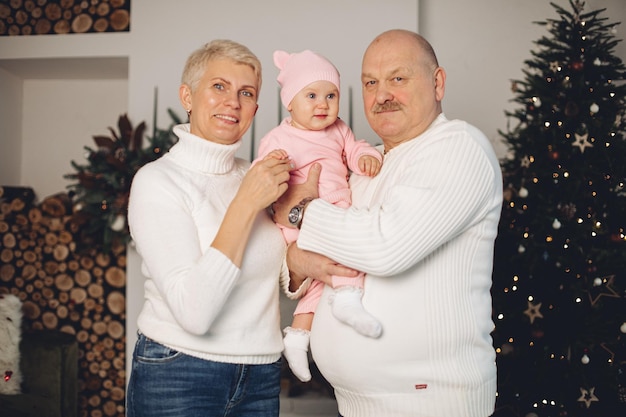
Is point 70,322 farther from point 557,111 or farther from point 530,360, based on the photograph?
point 557,111

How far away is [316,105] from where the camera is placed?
190cm

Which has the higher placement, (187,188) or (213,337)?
(187,188)

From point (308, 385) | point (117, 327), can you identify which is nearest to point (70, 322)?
point (117, 327)

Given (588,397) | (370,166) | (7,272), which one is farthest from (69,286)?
(588,397)

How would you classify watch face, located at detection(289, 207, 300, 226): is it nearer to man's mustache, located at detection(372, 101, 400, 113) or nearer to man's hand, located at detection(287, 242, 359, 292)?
man's hand, located at detection(287, 242, 359, 292)

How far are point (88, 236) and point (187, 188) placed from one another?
2266 mm

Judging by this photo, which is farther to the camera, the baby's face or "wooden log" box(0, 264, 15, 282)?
"wooden log" box(0, 264, 15, 282)

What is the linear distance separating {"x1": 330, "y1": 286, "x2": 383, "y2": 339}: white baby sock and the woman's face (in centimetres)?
57

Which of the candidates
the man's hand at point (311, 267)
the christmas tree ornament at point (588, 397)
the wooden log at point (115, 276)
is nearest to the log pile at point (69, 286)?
the wooden log at point (115, 276)

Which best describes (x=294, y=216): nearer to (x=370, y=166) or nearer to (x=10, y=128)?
(x=370, y=166)

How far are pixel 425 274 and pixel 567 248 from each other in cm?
177

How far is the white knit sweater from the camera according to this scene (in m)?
1.50

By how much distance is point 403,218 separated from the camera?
1490 mm

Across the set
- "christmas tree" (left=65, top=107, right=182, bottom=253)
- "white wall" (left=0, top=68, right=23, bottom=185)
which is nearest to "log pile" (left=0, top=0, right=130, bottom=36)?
"white wall" (left=0, top=68, right=23, bottom=185)
